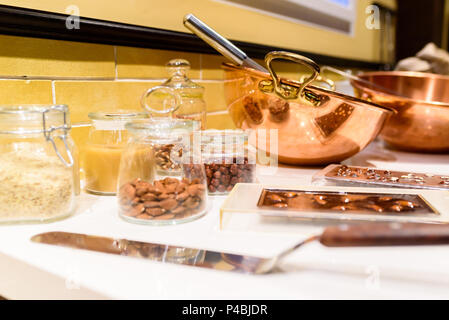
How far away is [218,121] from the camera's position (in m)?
1.03

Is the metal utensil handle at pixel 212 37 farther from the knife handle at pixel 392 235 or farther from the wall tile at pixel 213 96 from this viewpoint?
the knife handle at pixel 392 235

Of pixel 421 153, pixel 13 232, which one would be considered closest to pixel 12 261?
pixel 13 232

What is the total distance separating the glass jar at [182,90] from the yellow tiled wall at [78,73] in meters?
0.08

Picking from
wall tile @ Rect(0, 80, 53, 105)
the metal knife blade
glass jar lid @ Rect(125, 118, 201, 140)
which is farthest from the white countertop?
wall tile @ Rect(0, 80, 53, 105)

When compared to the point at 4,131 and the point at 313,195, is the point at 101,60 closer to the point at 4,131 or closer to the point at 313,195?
the point at 4,131

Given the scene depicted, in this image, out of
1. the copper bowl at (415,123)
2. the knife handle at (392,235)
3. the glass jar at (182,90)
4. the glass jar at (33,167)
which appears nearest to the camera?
the knife handle at (392,235)

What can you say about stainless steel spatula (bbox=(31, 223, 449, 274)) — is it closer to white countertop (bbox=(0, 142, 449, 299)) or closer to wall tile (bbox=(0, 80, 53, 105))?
white countertop (bbox=(0, 142, 449, 299))

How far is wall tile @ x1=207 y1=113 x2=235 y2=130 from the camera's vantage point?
3.29 ft

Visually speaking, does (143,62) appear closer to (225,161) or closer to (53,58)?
(53,58)

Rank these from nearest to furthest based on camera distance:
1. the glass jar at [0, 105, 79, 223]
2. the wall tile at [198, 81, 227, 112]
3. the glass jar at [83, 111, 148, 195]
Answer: the glass jar at [0, 105, 79, 223], the glass jar at [83, 111, 148, 195], the wall tile at [198, 81, 227, 112]

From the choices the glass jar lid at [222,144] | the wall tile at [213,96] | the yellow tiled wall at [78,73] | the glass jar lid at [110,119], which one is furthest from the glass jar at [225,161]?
the wall tile at [213,96]

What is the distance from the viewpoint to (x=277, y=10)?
1224mm

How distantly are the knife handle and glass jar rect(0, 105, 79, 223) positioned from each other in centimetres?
32

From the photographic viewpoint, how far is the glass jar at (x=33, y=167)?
0.45 metres
